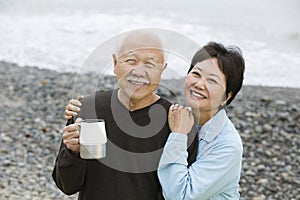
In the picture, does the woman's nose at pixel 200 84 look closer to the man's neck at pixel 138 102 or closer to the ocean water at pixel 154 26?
the man's neck at pixel 138 102

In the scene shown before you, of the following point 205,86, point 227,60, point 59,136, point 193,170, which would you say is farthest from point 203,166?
point 59,136

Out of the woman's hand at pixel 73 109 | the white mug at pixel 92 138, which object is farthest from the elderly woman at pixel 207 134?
the woman's hand at pixel 73 109

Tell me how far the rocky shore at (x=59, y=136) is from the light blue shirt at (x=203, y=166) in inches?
90.2

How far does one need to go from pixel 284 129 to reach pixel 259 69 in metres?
5.80

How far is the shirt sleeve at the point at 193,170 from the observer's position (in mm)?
2133

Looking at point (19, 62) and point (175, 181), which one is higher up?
point (175, 181)

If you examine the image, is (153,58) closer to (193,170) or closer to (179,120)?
(179,120)

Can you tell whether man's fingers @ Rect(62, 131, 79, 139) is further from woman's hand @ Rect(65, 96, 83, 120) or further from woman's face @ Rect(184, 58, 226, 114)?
woman's face @ Rect(184, 58, 226, 114)

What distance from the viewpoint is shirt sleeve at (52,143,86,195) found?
216 cm

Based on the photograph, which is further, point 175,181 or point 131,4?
point 131,4

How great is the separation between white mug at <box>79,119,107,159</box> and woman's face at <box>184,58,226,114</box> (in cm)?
37

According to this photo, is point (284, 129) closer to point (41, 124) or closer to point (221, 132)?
point (41, 124)

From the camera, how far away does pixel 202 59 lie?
2.27 m

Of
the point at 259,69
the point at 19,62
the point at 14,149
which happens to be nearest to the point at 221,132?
the point at 14,149
